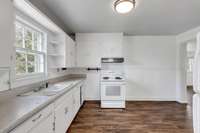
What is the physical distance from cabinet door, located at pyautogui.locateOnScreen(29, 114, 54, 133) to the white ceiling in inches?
70.2

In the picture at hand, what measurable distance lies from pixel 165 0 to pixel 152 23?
4.91 feet

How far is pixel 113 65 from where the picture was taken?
5.92 meters

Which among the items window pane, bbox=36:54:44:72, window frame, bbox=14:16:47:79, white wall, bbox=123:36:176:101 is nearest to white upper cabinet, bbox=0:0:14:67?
window frame, bbox=14:16:47:79

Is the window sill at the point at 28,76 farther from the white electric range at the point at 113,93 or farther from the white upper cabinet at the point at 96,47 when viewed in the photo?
the white upper cabinet at the point at 96,47

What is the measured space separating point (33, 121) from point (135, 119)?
2.97m

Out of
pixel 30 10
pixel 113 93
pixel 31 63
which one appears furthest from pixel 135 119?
pixel 30 10

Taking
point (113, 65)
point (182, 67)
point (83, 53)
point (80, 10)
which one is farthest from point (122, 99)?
point (80, 10)

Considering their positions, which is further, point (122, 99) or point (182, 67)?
point (182, 67)

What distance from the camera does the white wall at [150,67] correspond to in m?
6.07

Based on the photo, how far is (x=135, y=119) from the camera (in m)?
4.09

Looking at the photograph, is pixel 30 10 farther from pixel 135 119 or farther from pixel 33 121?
pixel 135 119

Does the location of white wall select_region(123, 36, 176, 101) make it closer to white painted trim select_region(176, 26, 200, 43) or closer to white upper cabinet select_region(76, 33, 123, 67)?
white painted trim select_region(176, 26, 200, 43)

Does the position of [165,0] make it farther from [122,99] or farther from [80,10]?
[122,99]

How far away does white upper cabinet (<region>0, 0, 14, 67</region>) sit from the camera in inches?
59.6
